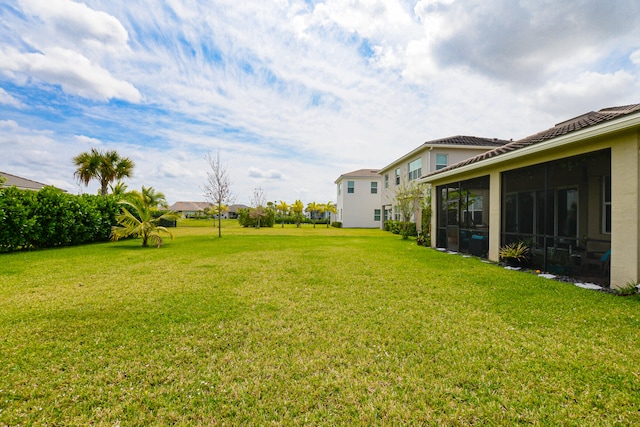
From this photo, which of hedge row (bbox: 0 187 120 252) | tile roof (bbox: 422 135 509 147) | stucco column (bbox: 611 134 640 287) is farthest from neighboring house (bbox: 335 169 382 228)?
stucco column (bbox: 611 134 640 287)

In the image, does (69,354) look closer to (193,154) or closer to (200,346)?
(200,346)

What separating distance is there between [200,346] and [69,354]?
1373mm

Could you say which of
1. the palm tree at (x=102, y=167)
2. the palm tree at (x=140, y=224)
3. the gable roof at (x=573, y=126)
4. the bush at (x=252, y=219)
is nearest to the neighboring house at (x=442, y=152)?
the gable roof at (x=573, y=126)

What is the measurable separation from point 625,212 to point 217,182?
20.0 m

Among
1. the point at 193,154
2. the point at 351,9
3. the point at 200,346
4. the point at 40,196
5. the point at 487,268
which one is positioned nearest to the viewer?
the point at 200,346

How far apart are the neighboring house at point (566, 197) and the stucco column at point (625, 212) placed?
2 centimetres

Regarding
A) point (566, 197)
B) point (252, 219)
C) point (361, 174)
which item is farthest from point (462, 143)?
point (252, 219)

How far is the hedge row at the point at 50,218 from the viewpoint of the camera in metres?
10.2

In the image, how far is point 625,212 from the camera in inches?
220

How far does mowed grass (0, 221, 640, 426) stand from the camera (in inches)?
89.0

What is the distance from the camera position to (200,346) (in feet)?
11.0

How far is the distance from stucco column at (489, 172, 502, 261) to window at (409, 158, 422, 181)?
34.2 feet

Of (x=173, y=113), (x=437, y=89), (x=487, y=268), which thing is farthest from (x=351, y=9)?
(x=173, y=113)

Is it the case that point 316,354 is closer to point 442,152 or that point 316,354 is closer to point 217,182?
point 442,152
